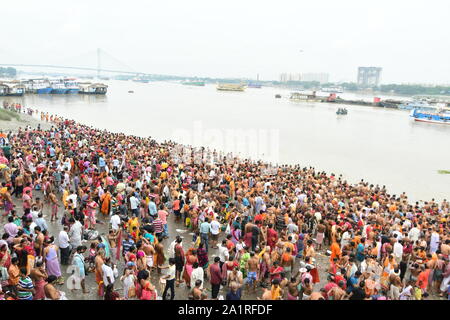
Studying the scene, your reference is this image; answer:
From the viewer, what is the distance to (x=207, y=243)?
7945 mm

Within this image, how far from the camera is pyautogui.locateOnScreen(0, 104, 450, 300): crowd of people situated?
19.3 ft

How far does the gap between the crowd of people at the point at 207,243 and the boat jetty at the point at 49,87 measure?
56.5 meters

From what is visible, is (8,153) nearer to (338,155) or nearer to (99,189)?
(99,189)

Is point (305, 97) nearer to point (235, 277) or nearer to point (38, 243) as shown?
point (235, 277)

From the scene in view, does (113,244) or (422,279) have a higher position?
(113,244)

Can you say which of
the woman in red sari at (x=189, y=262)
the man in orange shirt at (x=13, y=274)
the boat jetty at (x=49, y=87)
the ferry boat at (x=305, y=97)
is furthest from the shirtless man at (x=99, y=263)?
the ferry boat at (x=305, y=97)

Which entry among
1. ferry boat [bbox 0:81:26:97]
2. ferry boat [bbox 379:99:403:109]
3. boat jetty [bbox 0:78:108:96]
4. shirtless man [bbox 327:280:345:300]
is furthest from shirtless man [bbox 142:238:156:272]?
ferry boat [bbox 379:99:403:109]

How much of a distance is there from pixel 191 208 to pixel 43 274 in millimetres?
4479

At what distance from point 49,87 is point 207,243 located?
74.9 metres

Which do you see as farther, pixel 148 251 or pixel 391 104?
pixel 391 104

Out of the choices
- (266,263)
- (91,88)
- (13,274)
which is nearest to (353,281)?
(266,263)

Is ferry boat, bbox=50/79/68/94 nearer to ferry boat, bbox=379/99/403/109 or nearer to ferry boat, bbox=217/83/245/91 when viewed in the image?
ferry boat, bbox=379/99/403/109

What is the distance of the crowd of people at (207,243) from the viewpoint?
232 inches
